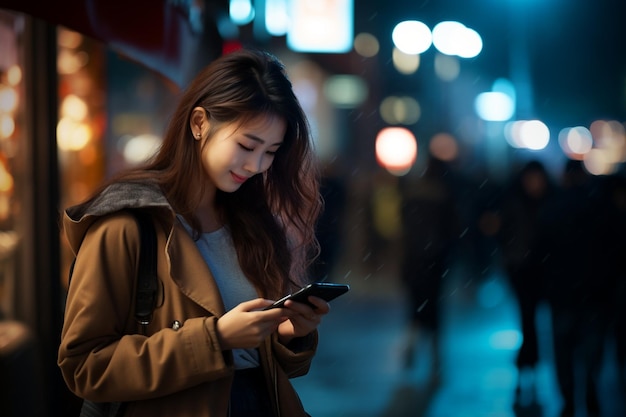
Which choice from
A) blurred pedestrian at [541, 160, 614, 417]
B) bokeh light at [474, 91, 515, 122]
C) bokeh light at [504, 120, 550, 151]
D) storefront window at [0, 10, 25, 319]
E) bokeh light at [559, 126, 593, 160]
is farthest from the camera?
bokeh light at [559, 126, 593, 160]

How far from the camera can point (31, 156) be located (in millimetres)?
5242

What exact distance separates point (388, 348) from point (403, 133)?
1811 centimetres

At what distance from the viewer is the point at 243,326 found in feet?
6.75

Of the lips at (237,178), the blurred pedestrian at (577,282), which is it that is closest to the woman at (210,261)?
the lips at (237,178)

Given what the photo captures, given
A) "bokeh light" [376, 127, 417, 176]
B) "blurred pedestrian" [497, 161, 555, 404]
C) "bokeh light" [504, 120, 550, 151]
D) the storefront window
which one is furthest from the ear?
"bokeh light" [504, 120, 550, 151]

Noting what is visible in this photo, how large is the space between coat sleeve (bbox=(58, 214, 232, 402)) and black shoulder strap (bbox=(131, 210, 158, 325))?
0.04m

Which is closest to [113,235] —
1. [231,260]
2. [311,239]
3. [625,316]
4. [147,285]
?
[147,285]

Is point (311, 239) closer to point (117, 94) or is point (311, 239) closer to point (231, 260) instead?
point (231, 260)

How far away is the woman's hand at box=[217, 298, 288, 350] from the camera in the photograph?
2061mm

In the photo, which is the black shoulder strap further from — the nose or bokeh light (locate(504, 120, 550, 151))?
bokeh light (locate(504, 120, 550, 151))

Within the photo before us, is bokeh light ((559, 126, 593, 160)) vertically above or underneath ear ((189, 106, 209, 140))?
above

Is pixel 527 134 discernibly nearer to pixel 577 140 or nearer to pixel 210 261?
pixel 577 140

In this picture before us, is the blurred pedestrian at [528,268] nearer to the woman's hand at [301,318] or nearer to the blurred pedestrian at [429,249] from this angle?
the blurred pedestrian at [429,249]

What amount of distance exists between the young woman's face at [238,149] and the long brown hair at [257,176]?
0.08ft
